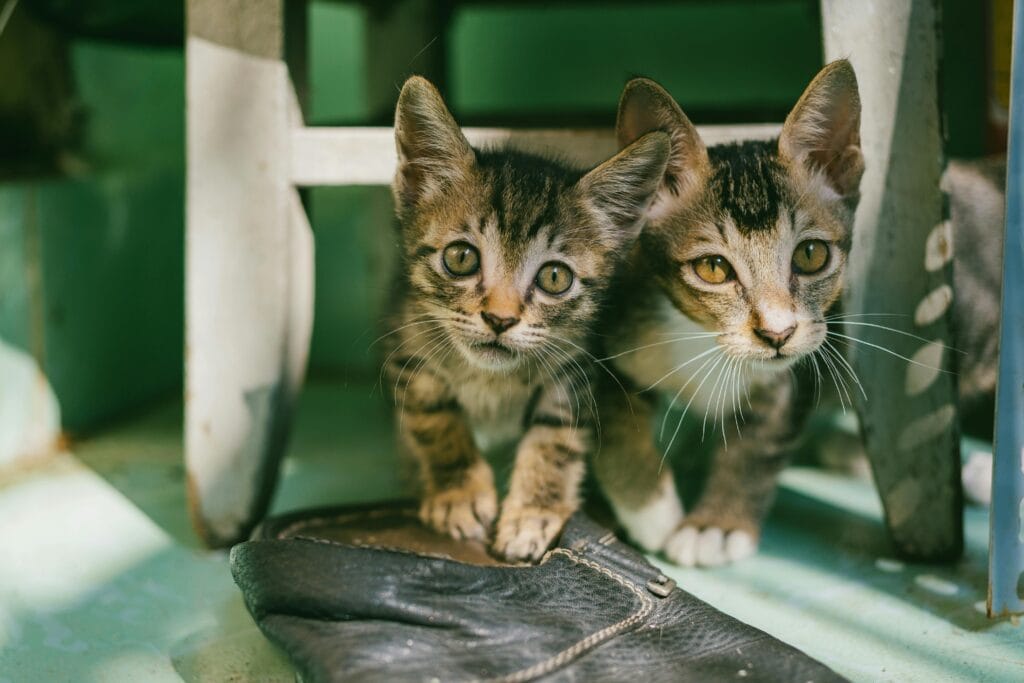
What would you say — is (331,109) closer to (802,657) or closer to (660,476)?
(660,476)

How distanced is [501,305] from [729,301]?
33cm

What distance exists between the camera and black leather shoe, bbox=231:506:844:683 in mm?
1063

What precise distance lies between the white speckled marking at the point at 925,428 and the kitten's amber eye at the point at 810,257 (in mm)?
303

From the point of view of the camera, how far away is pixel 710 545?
1529mm

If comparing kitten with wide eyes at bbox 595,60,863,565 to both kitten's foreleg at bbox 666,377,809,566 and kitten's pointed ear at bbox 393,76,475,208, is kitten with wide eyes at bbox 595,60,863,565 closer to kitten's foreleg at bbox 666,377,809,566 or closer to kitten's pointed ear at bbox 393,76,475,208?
kitten's foreleg at bbox 666,377,809,566

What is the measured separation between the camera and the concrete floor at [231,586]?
122 cm

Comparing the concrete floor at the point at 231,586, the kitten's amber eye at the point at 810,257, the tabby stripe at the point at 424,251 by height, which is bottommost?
the concrete floor at the point at 231,586

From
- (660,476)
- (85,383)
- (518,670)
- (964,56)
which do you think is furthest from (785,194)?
(85,383)

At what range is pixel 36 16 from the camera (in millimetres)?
2090

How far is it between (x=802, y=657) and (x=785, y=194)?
0.64 meters

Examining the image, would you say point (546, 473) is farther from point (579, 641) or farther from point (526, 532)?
point (579, 641)

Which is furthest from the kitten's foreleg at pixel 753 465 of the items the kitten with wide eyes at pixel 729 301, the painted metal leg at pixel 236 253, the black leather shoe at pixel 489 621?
the painted metal leg at pixel 236 253

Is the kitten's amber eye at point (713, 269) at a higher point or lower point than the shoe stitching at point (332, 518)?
higher

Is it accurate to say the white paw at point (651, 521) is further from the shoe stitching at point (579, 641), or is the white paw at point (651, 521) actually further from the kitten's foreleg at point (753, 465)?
the shoe stitching at point (579, 641)
